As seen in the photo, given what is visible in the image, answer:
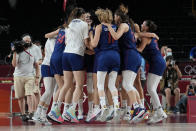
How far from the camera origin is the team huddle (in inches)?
265

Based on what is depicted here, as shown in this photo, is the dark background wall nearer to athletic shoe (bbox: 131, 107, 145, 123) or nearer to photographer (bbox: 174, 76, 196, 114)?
photographer (bbox: 174, 76, 196, 114)

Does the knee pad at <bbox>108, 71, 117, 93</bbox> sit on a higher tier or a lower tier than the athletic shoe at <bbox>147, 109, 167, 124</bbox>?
higher

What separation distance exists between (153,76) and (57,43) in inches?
68.4

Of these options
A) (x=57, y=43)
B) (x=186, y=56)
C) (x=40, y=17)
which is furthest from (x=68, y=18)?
(x=40, y=17)

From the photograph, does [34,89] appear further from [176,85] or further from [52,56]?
[176,85]

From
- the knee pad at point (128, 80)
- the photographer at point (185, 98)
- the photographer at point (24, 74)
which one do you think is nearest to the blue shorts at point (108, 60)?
the knee pad at point (128, 80)

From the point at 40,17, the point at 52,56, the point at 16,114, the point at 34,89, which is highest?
the point at 40,17

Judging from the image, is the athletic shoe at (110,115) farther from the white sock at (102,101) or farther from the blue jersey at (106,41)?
the blue jersey at (106,41)

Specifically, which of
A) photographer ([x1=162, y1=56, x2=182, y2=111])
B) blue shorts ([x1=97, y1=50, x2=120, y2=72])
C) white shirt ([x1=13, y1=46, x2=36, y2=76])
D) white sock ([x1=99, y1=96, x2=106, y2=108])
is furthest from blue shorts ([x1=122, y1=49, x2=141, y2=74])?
photographer ([x1=162, y1=56, x2=182, y2=111])

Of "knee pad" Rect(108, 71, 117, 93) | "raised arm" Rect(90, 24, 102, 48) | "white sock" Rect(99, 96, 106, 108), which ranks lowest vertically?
"white sock" Rect(99, 96, 106, 108)

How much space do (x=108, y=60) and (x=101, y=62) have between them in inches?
4.6

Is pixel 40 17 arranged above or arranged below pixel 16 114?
above

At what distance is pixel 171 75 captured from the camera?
1160 cm

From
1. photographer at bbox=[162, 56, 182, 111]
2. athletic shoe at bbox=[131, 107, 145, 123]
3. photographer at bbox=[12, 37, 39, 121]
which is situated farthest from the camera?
photographer at bbox=[162, 56, 182, 111]
